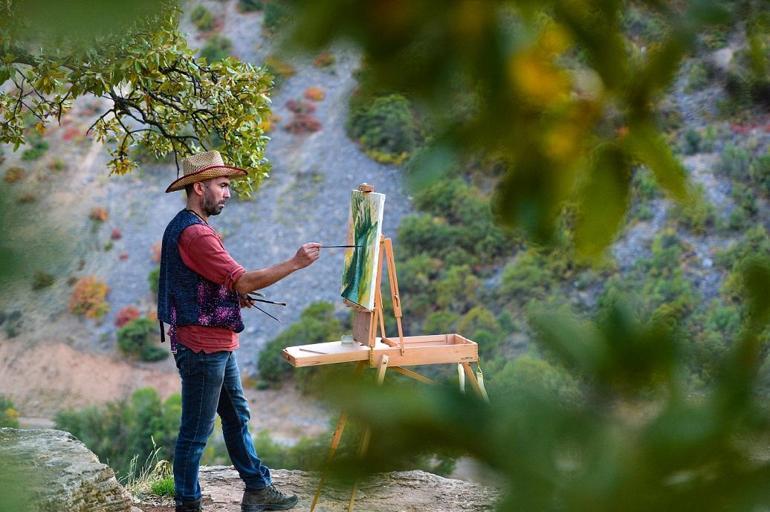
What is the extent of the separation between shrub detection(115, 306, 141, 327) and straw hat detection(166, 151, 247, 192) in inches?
350

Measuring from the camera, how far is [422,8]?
0.55 metres

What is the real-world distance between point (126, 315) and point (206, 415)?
9012 millimetres

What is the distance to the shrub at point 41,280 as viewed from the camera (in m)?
0.40

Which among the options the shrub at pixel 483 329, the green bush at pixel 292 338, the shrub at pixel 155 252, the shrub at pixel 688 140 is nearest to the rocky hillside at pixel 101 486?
the shrub at pixel 688 140

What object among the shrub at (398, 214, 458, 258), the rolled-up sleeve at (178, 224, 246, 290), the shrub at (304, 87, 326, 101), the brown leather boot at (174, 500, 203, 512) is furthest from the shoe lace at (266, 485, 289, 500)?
the shrub at (304, 87, 326, 101)

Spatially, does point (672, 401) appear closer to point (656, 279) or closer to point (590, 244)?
point (590, 244)

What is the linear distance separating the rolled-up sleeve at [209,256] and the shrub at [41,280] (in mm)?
2308

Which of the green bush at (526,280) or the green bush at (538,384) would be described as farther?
the green bush at (526,280)

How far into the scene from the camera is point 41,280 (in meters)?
0.41

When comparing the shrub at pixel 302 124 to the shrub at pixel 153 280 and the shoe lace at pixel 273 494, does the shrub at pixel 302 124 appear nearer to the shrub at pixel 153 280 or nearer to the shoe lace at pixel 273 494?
the shrub at pixel 153 280

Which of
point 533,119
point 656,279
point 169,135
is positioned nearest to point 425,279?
point 656,279

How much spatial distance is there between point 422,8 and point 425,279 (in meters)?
10.2

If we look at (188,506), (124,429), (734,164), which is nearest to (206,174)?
(188,506)

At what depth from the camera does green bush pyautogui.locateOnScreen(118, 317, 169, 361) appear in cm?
1103
